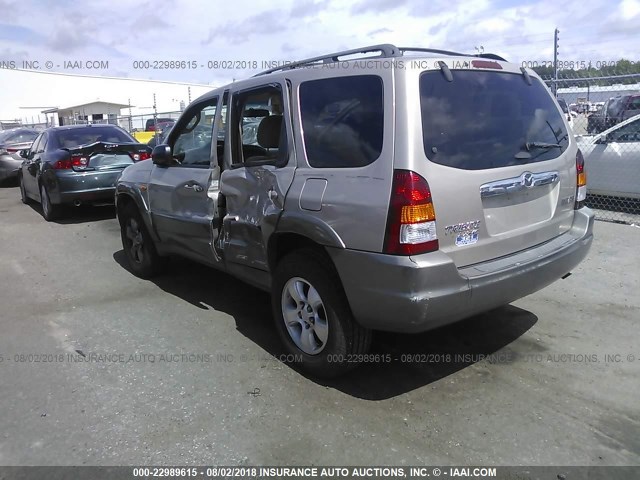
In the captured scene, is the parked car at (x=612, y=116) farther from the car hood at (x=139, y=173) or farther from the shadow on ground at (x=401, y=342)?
the car hood at (x=139, y=173)

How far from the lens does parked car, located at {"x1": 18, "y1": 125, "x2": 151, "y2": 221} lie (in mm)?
8773

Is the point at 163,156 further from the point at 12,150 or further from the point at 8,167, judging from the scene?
the point at 12,150

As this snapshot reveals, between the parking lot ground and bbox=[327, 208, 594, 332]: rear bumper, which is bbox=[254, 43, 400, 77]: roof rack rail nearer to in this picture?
bbox=[327, 208, 594, 332]: rear bumper

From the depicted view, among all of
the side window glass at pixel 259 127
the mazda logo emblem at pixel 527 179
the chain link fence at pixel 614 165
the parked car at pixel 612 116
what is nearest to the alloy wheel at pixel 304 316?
the side window glass at pixel 259 127

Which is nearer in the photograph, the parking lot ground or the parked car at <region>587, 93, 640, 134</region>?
the parking lot ground

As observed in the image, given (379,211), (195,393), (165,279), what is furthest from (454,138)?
(165,279)

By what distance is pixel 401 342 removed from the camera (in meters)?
4.11

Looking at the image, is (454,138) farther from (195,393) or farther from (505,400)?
(195,393)

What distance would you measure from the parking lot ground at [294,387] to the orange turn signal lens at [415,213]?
116 centimetres

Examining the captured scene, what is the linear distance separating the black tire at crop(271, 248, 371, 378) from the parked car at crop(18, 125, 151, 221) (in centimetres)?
628

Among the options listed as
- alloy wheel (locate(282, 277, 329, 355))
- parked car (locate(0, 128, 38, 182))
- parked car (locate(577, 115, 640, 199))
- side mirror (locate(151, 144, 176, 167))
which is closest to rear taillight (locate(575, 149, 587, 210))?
alloy wheel (locate(282, 277, 329, 355))

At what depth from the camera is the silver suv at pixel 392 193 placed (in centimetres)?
294

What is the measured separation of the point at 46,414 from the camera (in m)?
3.30

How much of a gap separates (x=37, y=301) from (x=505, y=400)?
4429 mm
